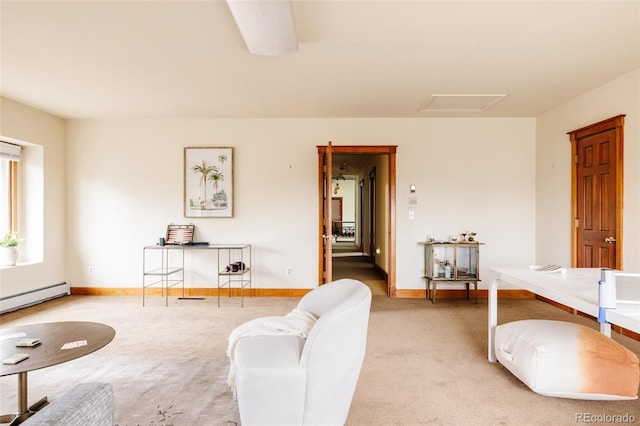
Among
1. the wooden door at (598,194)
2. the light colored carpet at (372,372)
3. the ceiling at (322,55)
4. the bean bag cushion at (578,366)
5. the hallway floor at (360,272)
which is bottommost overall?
Result: the hallway floor at (360,272)

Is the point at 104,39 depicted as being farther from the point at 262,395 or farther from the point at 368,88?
the point at 262,395

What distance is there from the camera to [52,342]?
82.7 inches

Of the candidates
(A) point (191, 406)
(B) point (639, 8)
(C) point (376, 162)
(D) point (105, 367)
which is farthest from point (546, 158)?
(D) point (105, 367)

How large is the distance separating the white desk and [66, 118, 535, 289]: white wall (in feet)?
7.96

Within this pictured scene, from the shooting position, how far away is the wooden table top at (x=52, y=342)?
1.81 meters

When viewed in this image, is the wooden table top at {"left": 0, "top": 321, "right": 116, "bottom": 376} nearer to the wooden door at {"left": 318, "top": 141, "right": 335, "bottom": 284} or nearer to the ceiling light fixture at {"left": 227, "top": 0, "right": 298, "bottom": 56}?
the ceiling light fixture at {"left": 227, "top": 0, "right": 298, "bottom": 56}

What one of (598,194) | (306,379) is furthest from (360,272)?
(306,379)

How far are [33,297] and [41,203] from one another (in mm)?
1290

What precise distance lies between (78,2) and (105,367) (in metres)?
2.69

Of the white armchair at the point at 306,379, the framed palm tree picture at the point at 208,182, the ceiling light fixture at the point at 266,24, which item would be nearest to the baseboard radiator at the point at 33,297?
the framed palm tree picture at the point at 208,182

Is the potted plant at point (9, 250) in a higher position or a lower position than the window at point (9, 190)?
lower

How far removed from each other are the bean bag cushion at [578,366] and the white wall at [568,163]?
173cm

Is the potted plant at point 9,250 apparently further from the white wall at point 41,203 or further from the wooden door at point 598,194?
the wooden door at point 598,194

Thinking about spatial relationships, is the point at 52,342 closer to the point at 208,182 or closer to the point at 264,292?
the point at 264,292
